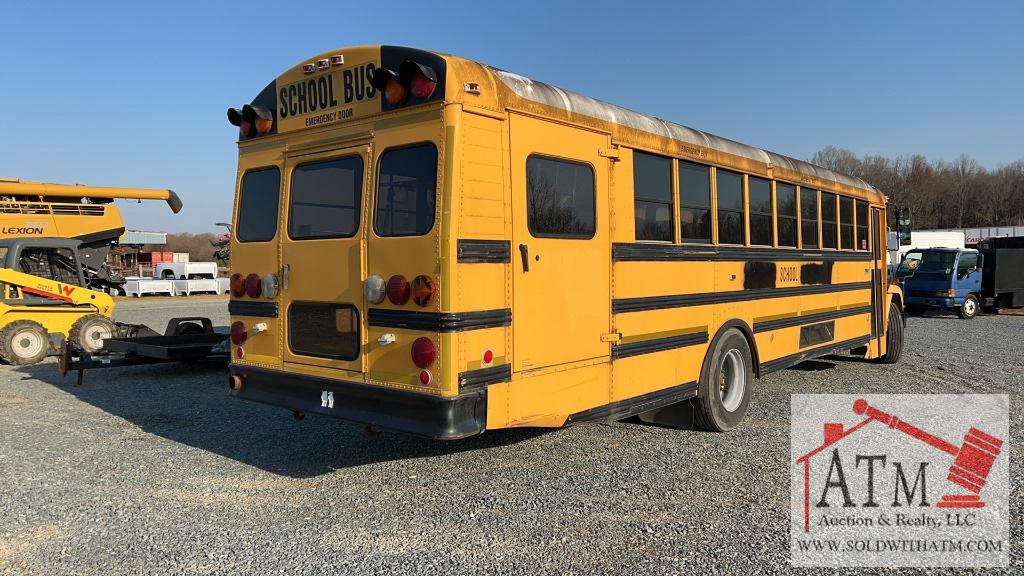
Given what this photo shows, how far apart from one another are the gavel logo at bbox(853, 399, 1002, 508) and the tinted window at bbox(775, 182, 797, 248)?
1.79m

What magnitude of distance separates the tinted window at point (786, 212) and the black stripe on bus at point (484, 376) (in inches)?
148

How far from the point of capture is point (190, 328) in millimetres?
9930

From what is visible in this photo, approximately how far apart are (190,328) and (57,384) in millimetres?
1736

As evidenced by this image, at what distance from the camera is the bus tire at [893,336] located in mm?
9469

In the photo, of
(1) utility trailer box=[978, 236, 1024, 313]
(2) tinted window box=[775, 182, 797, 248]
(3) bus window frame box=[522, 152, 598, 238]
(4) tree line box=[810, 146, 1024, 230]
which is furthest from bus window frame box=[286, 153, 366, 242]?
(4) tree line box=[810, 146, 1024, 230]

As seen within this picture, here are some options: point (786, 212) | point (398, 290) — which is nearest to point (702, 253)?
point (786, 212)

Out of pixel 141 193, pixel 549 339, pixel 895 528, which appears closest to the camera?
pixel 895 528

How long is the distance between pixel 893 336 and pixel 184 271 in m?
36.7

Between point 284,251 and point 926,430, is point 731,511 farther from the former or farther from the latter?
point 284,251

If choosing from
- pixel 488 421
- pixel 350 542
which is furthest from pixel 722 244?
pixel 350 542

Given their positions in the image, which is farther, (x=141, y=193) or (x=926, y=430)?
(x=141, y=193)

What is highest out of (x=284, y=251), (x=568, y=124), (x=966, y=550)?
(x=568, y=124)

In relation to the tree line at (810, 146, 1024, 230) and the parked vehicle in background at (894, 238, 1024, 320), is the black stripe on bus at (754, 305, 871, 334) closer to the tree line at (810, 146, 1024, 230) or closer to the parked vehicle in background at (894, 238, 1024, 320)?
the parked vehicle in background at (894, 238, 1024, 320)

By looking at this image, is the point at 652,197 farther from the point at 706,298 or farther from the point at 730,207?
the point at 730,207
